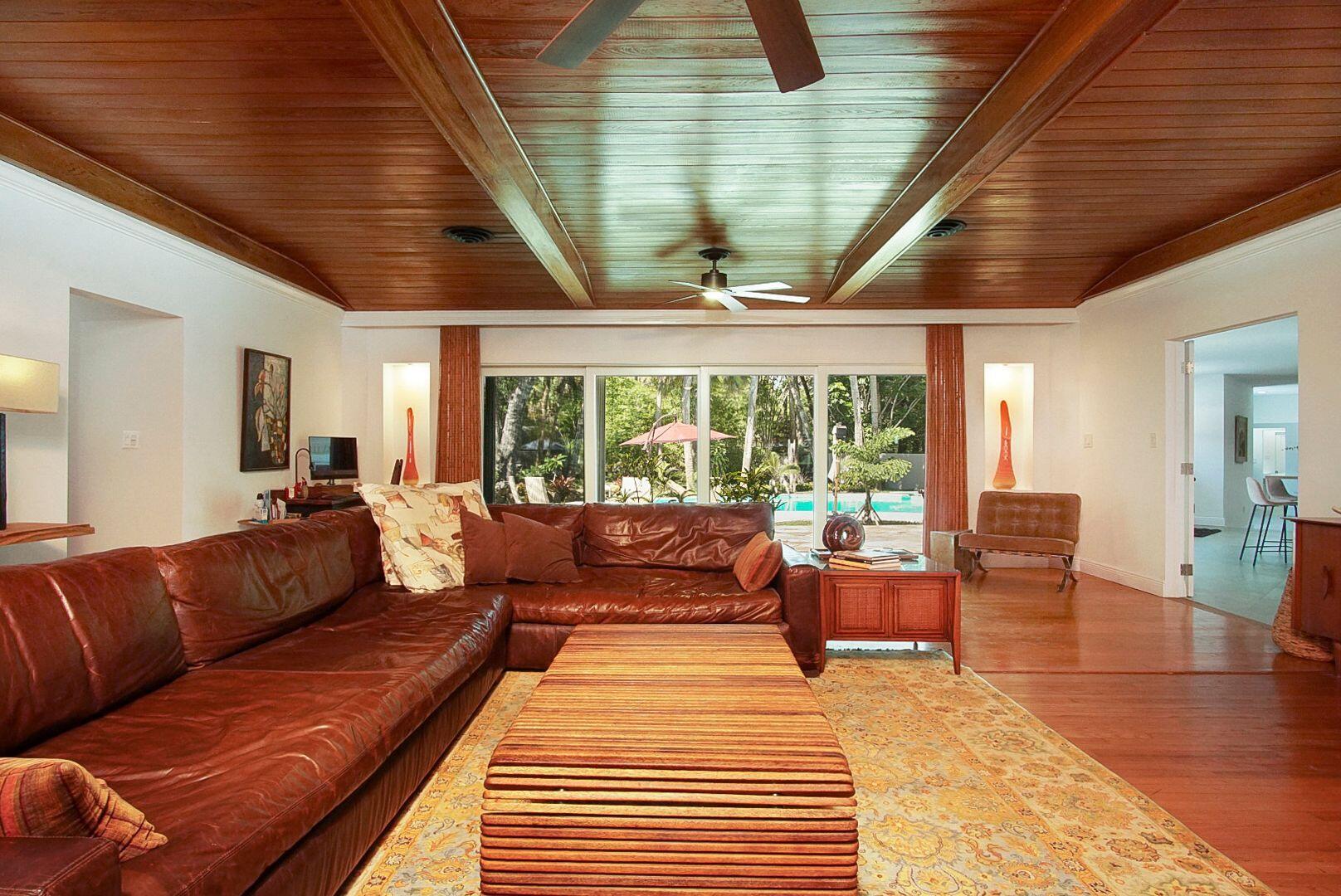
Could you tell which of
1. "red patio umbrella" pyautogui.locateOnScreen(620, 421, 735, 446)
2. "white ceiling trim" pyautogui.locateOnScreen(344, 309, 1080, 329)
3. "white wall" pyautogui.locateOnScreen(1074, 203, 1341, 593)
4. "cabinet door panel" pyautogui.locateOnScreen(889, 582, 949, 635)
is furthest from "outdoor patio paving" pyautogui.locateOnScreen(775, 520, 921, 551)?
"cabinet door panel" pyautogui.locateOnScreen(889, 582, 949, 635)

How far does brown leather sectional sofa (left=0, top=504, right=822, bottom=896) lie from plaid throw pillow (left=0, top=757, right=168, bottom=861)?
5 centimetres

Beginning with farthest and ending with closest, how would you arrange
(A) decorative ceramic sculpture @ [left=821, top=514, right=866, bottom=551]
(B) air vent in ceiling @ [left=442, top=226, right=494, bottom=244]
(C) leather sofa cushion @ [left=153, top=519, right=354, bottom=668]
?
(B) air vent in ceiling @ [left=442, top=226, right=494, bottom=244]
(A) decorative ceramic sculpture @ [left=821, top=514, right=866, bottom=551]
(C) leather sofa cushion @ [left=153, top=519, right=354, bottom=668]

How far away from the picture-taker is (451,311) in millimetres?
6848

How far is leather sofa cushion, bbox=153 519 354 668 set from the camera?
2.22 m

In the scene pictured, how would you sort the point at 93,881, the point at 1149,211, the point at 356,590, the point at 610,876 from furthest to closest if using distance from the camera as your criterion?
the point at 1149,211 → the point at 356,590 → the point at 610,876 → the point at 93,881

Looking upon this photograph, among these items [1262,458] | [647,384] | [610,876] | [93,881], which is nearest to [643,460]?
[647,384]

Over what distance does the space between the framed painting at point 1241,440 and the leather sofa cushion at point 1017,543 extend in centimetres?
642

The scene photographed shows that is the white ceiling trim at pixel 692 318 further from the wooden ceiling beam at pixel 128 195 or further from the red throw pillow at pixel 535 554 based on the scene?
the red throw pillow at pixel 535 554

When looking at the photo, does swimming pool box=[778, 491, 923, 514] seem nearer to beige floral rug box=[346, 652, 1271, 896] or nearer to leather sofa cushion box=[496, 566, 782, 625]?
leather sofa cushion box=[496, 566, 782, 625]

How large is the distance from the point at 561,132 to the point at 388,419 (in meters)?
4.77

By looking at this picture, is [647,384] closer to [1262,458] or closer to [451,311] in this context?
[451,311]

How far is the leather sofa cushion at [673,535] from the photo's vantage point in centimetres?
410

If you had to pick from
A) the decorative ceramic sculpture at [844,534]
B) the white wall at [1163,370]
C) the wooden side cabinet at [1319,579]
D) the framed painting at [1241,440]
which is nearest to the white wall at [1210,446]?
the framed painting at [1241,440]

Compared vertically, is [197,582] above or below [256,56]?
below
